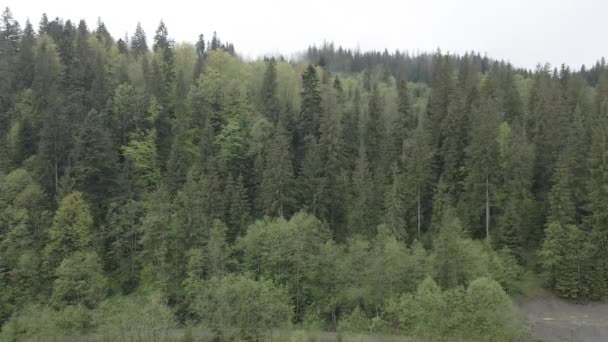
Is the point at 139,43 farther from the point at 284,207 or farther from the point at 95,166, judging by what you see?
the point at 284,207

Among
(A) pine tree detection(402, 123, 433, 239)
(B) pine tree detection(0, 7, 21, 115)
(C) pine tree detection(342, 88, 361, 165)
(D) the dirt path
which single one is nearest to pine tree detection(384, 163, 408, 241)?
(A) pine tree detection(402, 123, 433, 239)

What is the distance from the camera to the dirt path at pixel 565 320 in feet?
160

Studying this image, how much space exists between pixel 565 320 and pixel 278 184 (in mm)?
37245

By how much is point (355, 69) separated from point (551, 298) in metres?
148

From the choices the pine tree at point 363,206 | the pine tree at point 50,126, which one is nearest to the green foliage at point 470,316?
the pine tree at point 363,206

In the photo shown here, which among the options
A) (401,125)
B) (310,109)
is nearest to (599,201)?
(401,125)

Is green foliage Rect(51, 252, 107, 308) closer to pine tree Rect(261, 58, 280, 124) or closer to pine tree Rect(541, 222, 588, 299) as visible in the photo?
pine tree Rect(261, 58, 280, 124)

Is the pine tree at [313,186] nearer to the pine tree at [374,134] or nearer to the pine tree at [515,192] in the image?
the pine tree at [374,134]

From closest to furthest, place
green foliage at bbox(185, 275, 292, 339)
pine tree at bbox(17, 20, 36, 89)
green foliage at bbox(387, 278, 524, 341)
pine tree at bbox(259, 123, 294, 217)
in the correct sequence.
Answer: green foliage at bbox(387, 278, 524, 341), green foliage at bbox(185, 275, 292, 339), pine tree at bbox(259, 123, 294, 217), pine tree at bbox(17, 20, 36, 89)

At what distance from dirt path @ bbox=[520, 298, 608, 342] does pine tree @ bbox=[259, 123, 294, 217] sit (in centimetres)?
3165

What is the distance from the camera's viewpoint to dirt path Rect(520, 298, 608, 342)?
160 feet

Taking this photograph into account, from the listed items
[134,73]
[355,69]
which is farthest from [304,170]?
[355,69]

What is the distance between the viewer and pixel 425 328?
130 feet

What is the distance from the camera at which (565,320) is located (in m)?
52.3
